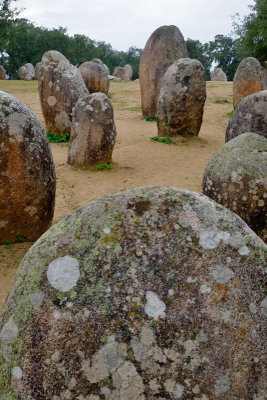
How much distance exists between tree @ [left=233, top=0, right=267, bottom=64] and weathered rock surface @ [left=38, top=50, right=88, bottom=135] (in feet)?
40.1

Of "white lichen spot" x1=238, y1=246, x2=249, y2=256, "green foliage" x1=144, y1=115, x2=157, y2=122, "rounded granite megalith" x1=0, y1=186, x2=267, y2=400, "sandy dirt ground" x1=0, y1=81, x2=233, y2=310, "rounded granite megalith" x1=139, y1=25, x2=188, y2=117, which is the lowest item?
"sandy dirt ground" x1=0, y1=81, x2=233, y2=310

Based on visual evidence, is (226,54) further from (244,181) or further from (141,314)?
(141,314)

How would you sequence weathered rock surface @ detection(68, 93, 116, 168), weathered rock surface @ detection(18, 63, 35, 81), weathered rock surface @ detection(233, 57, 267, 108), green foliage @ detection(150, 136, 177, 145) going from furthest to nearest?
weathered rock surface @ detection(18, 63, 35, 81), weathered rock surface @ detection(233, 57, 267, 108), green foliage @ detection(150, 136, 177, 145), weathered rock surface @ detection(68, 93, 116, 168)

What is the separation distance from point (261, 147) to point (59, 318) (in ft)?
14.1

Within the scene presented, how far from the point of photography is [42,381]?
1414 millimetres

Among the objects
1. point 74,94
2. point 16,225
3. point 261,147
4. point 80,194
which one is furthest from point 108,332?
point 74,94

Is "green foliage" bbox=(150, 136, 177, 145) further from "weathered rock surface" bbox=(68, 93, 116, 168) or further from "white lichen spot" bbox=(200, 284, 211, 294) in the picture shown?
"white lichen spot" bbox=(200, 284, 211, 294)

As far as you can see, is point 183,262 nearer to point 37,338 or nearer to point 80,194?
point 37,338

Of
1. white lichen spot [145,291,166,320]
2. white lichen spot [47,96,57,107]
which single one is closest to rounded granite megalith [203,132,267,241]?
white lichen spot [145,291,166,320]

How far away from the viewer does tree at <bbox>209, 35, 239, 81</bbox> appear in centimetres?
4338

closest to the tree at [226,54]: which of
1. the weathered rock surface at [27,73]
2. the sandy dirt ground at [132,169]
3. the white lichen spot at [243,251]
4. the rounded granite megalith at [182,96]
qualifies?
the weathered rock surface at [27,73]

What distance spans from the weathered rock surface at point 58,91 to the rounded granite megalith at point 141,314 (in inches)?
419

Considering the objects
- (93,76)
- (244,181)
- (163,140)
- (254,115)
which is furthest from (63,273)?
(93,76)

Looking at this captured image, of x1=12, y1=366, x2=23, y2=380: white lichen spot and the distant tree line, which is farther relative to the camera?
the distant tree line
